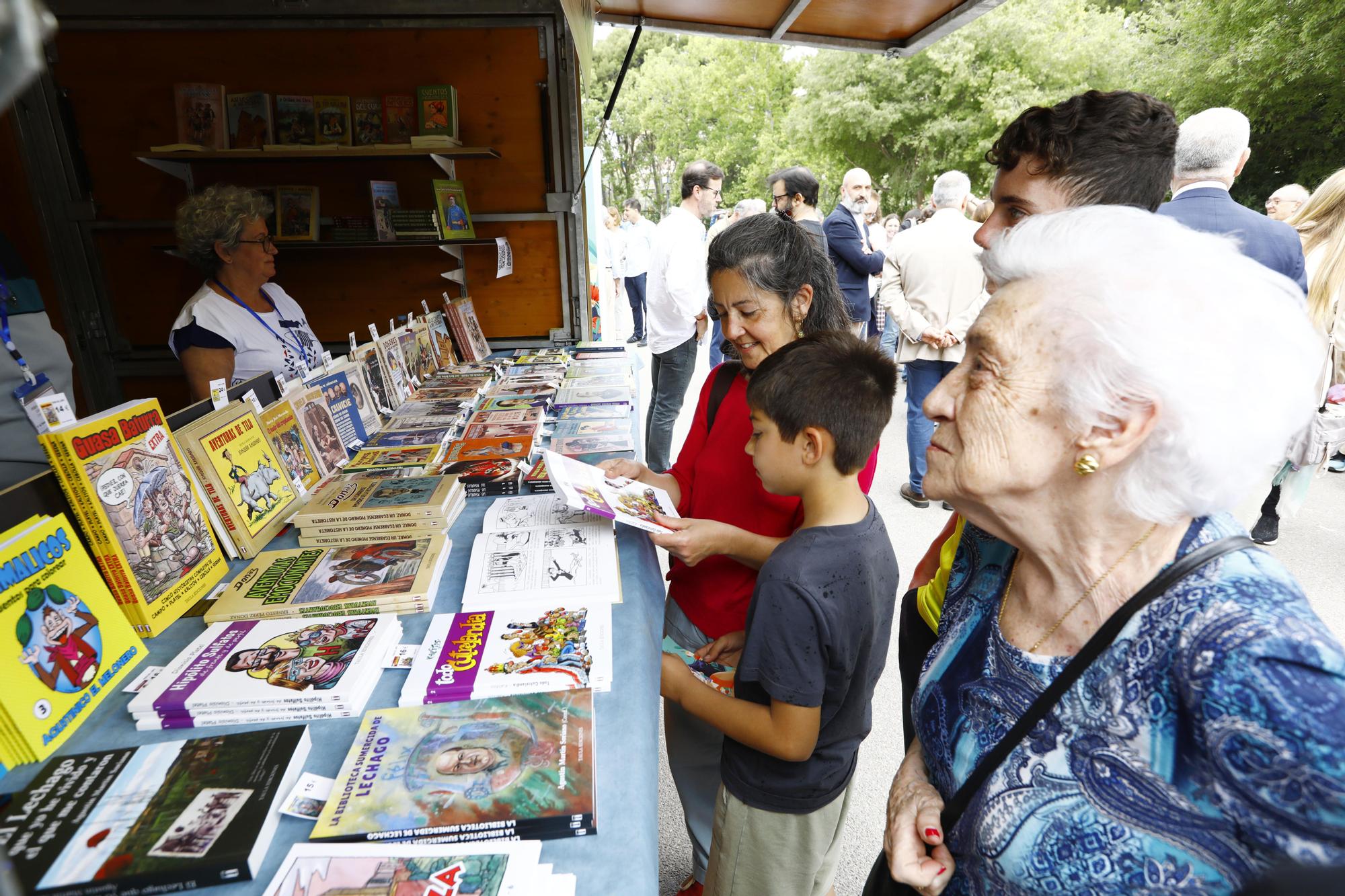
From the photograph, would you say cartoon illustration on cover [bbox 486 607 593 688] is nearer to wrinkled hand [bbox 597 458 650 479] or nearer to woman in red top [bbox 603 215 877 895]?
woman in red top [bbox 603 215 877 895]

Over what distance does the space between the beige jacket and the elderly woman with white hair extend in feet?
11.3

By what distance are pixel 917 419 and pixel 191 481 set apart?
156 inches

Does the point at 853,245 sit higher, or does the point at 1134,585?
the point at 853,245

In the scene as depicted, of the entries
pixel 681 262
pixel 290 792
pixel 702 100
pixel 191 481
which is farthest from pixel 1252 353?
pixel 702 100

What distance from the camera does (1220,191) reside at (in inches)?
106

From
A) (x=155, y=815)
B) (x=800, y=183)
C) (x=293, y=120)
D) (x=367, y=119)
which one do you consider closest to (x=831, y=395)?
(x=155, y=815)

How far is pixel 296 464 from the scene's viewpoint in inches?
77.0

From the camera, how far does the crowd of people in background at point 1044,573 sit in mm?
728

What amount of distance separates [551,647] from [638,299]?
935 centimetres

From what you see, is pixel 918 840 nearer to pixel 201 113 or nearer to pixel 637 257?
pixel 201 113

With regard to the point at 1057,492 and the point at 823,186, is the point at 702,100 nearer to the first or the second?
the point at 823,186

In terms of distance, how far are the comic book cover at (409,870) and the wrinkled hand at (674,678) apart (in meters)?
0.57

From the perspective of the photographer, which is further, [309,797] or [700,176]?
[700,176]

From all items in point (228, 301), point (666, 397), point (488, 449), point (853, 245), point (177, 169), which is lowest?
point (666, 397)
